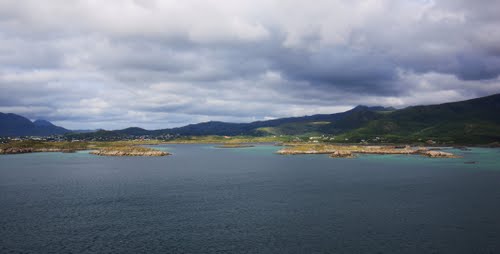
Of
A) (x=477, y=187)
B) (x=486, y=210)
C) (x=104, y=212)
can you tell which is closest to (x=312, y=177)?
(x=477, y=187)

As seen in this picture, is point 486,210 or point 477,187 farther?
point 477,187

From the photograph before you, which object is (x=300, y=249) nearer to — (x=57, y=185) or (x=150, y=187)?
(x=150, y=187)

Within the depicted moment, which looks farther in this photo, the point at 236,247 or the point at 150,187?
the point at 150,187

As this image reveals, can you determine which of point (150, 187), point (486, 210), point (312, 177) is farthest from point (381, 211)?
point (150, 187)

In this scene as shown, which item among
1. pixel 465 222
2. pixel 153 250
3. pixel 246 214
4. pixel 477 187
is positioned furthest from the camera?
pixel 477 187

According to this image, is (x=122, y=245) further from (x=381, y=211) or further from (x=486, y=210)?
(x=486, y=210)

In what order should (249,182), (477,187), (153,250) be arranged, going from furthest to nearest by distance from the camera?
(249,182) < (477,187) < (153,250)
